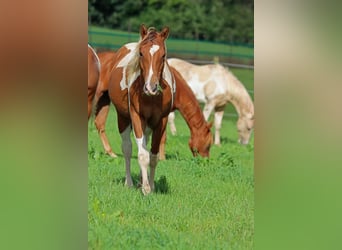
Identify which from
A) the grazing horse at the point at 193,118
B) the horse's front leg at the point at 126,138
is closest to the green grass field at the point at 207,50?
the grazing horse at the point at 193,118

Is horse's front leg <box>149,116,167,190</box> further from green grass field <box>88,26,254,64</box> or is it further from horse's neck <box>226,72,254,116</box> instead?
green grass field <box>88,26,254,64</box>

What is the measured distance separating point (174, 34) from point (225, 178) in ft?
29.8

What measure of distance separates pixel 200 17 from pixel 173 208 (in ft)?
35.8

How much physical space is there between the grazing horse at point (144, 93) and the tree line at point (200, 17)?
8.02 m

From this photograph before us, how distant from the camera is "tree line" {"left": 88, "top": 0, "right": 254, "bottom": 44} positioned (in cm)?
1191

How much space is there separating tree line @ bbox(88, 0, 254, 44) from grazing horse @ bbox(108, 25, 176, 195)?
26.3 feet

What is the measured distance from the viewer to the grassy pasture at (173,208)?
2295 millimetres

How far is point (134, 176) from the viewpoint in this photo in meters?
3.67

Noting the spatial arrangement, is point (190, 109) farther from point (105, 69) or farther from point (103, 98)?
point (105, 69)

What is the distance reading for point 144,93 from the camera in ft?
10.4

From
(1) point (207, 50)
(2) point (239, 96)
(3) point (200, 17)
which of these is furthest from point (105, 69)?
(3) point (200, 17)

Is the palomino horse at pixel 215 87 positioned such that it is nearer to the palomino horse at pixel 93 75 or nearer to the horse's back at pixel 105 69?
the horse's back at pixel 105 69
